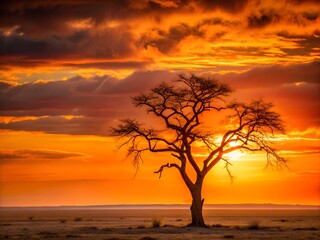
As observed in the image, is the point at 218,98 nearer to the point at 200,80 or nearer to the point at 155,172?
the point at 200,80

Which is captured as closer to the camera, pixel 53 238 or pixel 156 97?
pixel 53 238

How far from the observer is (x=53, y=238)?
47188 mm

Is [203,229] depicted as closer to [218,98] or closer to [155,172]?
[155,172]

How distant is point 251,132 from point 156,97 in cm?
917

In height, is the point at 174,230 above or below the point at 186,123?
below

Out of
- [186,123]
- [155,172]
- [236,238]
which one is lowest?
[236,238]

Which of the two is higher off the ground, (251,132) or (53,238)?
(251,132)

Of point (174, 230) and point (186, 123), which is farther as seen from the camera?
point (186, 123)

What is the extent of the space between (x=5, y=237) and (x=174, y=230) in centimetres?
1411

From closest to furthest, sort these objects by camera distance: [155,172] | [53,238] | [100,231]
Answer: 1. [53,238]
2. [100,231]
3. [155,172]

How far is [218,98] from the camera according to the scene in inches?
2517

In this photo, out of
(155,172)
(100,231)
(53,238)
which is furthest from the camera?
(155,172)

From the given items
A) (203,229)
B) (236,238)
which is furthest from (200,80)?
(236,238)

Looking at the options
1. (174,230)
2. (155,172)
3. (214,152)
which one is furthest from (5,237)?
(214,152)
